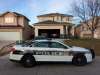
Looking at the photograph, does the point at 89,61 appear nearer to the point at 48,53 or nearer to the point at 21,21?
the point at 48,53

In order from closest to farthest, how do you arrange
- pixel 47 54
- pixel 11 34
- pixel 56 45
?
pixel 47 54 → pixel 56 45 → pixel 11 34

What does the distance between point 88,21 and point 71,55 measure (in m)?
25.4

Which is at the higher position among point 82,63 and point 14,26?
point 14,26

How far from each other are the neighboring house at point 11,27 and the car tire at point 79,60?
107 ft

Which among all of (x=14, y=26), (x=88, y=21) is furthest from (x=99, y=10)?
(x=14, y=26)

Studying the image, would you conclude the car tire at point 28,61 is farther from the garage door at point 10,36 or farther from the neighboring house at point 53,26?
the neighboring house at point 53,26

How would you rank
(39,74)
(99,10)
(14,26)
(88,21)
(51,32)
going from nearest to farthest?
(39,74), (99,10), (88,21), (14,26), (51,32)

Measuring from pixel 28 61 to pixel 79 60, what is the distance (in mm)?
3096

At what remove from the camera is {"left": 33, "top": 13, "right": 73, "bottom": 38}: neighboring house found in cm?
4612

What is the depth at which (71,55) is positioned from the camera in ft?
40.2

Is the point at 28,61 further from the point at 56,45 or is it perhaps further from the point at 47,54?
the point at 56,45

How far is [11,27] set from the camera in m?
44.2

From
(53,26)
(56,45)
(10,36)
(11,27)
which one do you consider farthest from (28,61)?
(53,26)

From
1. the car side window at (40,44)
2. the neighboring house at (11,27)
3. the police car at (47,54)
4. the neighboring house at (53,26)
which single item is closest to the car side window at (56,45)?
the police car at (47,54)
